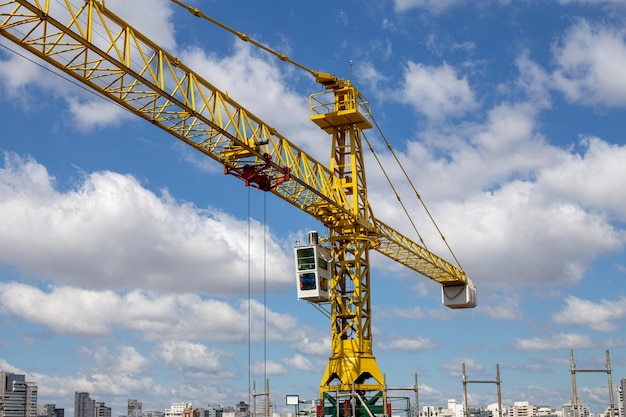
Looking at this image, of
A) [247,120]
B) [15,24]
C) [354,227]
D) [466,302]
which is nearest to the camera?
[15,24]

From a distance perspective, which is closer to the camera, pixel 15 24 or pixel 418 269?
pixel 15 24

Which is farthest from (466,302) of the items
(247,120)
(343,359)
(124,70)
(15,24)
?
(15,24)

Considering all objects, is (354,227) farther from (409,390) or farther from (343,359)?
(409,390)

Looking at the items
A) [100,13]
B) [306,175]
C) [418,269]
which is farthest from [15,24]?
[418,269]

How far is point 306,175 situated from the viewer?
52250 mm

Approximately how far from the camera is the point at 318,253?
57.2 m

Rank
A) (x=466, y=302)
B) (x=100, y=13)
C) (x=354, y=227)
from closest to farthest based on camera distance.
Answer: (x=100, y=13) < (x=354, y=227) < (x=466, y=302)

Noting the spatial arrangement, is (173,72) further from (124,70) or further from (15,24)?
(15,24)

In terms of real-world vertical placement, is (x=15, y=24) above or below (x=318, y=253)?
above

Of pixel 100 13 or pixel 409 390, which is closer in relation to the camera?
pixel 100 13

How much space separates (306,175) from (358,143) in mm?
11069

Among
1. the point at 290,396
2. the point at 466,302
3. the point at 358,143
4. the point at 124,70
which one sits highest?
the point at 358,143

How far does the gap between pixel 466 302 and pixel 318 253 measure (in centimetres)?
2882

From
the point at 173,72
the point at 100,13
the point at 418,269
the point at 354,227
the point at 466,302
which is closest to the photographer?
the point at 100,13
